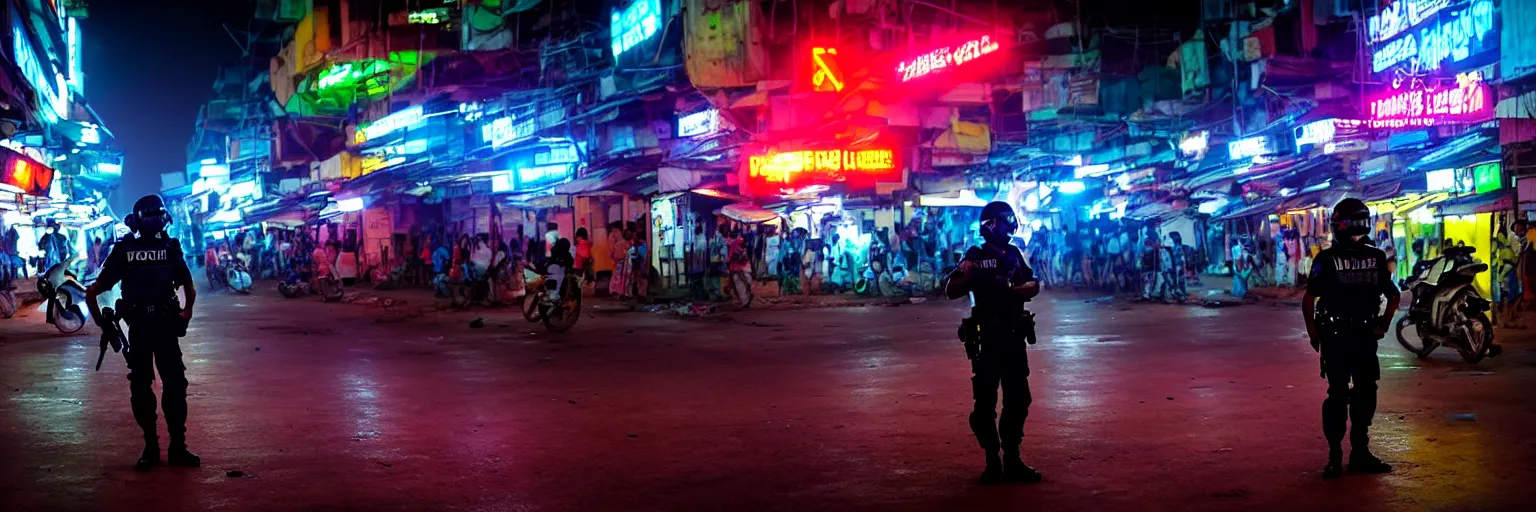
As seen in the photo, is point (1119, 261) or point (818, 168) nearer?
point (818, 168)

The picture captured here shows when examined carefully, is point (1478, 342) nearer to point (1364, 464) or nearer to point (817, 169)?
point (1364, 464)

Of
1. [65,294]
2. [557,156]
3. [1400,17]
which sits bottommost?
[65,294]

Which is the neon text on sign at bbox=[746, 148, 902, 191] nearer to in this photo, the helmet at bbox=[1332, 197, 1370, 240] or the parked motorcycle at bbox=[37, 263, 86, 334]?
the parked motorcycle at bbox=[37, 263, 86, 334]

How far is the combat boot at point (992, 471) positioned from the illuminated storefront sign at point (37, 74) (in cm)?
2044

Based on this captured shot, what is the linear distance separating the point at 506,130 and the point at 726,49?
37.4 feet

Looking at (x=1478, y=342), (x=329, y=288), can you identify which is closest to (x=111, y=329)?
(x=1478, y=342)

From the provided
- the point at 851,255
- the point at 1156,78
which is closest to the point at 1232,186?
the point at 1156,78

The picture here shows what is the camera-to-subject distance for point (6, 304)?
74.0 ft

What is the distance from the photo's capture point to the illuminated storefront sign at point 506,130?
3415 cm

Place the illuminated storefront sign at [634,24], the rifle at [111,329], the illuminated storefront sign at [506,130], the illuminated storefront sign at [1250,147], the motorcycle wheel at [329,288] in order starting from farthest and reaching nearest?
the illuminated storefront sign at [506,130]
the motorcycle wheel at [329,288]
the illuminated storefront sign at [1250,147]
the illuminated storefront sign at [634,24]
the rifle at [111,329]

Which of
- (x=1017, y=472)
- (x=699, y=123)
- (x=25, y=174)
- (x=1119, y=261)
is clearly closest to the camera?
(x=1017, y=472)

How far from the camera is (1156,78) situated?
112 feet

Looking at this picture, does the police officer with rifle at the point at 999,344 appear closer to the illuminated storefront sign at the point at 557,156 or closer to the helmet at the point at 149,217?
the helmet at the point at 149,217

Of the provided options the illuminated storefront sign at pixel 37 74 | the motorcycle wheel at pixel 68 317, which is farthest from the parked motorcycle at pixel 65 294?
the illuminated storefront sign at pixel 37 74
